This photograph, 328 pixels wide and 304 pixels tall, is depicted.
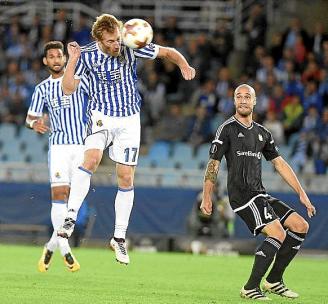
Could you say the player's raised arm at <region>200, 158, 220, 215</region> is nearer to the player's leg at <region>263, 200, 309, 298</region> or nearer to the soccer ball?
the player's leg at <region>263, 200, 309, 298</region>

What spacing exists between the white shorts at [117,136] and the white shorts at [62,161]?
4.90 ft

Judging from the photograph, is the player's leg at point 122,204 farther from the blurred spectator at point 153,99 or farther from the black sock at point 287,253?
the blurred spectator at point 153,99

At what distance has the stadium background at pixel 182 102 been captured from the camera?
21.1 metres

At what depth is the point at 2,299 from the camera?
31.3 feet

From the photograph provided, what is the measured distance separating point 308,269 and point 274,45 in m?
9.42

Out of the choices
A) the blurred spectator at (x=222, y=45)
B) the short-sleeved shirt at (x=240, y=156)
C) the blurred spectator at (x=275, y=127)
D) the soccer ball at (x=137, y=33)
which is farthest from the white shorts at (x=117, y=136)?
the blurred spectator at (x=222, y=45)

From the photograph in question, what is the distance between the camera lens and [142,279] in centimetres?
1300

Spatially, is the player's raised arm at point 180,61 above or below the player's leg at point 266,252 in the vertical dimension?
above

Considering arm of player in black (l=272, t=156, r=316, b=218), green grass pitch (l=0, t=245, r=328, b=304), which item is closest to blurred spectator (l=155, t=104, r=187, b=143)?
green grass pitch (l=0, t=245, r=328, b=304)

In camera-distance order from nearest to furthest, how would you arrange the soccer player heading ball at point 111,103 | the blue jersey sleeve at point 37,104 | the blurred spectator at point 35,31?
the soccer player heading ball at point 111,103 < the blue jersey sleeve at point 37,104 < the blurred spectator at point 35,31

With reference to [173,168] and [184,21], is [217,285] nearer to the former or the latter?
[173,168]

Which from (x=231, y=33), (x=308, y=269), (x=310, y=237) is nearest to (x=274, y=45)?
(x=231, y=33)

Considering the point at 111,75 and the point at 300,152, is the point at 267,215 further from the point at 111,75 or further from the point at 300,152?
the point at 300,152

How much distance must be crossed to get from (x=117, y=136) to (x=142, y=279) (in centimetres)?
203
